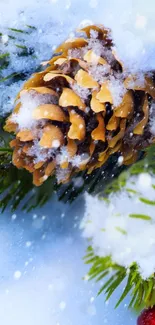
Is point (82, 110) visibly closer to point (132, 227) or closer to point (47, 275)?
point (132, 227)

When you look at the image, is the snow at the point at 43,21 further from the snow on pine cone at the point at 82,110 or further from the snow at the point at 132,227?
the snow at the point at 132,227

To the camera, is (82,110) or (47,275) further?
(47,275)

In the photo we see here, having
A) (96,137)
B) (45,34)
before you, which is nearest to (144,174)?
(96,137)

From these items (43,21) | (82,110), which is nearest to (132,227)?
(82,110)

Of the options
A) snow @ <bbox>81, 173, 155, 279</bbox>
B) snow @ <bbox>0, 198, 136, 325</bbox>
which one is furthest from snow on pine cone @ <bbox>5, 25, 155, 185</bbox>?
snow @ <bbox>0, 198, 136, 325</bbox>

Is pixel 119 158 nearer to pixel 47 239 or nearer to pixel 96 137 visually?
pixel 96 137

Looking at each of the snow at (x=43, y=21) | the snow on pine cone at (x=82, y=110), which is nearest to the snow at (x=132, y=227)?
the snow on pine cone at (x=82, y=110)

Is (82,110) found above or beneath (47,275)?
above

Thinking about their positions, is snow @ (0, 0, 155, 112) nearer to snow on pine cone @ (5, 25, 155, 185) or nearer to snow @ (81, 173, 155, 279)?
snow on pine cone @ (5, 25, 155, 185)
